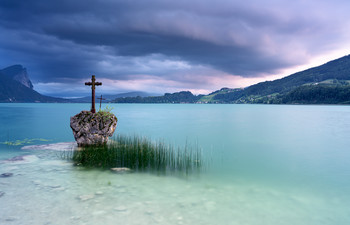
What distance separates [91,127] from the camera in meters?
16.4

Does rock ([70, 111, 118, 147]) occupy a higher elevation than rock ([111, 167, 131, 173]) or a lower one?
higher

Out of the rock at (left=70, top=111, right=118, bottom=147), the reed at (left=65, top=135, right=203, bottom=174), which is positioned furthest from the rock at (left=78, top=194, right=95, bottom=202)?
the rock at (left=70, top=111, right=118, bottom=147)

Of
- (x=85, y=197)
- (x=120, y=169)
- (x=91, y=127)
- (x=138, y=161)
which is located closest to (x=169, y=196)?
(x=85, y=197)

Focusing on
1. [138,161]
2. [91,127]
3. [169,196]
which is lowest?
[169,196]

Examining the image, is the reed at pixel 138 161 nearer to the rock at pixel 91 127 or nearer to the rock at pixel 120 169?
the rock at pixel 120 169

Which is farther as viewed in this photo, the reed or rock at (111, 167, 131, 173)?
the reed

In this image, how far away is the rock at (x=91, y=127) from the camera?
1630 centimetres

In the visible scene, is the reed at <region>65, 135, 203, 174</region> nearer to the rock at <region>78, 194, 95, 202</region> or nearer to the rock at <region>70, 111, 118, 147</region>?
the rock at <region>70, 111, 118, 147</region>

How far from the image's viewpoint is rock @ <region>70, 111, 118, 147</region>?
16297 millimetres

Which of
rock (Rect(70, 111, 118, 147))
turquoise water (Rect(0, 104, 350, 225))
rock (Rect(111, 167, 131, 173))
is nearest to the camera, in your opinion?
turquoise water (Rect(0, 104, 350, 225))

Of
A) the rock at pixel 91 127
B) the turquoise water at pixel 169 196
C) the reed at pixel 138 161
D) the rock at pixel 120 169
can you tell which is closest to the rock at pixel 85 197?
the turquoise water at pixel 169 196

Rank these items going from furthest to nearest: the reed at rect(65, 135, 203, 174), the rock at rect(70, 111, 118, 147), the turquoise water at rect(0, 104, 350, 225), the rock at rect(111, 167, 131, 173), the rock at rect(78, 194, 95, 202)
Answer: the rock at rect(70, 111, 118, 147)
the reed at rect(65, 135, 203, 174)
the rock at rect(111, 167, 131, 173)
the rock at rect(78, 194, 95, 202)
the turquoise water at rect(0, 104, 350, 225)

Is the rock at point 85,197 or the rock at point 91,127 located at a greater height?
the rock at point 91,127

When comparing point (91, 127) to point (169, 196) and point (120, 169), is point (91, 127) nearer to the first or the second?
point (120, 169)
